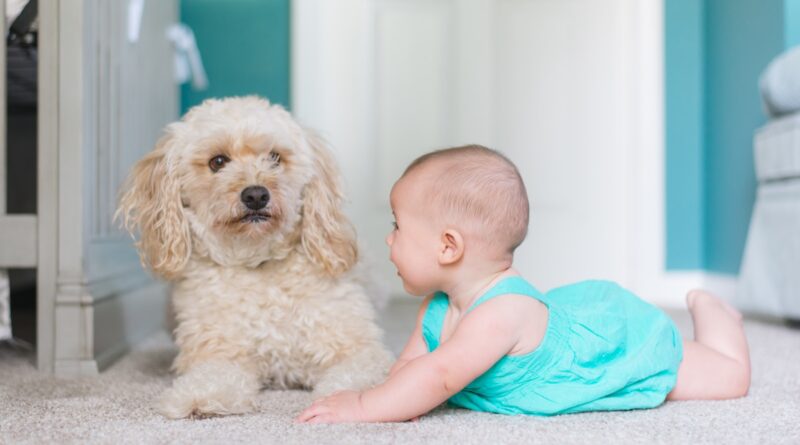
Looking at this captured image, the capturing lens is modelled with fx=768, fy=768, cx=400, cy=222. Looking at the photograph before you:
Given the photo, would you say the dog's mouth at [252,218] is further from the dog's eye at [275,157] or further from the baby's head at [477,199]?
the baby's head at [477,199]

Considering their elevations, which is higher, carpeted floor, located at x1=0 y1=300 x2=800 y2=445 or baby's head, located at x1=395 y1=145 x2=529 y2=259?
baby's head, located at x1=395 y1=145 x2=529 y2=259

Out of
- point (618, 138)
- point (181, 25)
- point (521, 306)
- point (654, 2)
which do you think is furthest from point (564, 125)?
point (521, 306)

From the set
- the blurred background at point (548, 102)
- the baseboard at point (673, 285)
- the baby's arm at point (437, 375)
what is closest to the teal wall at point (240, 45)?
the blurred background at point (548, 102)

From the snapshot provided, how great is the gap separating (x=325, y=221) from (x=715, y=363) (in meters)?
0.76

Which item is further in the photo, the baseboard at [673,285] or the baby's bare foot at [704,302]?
the baseboard at [673,285]

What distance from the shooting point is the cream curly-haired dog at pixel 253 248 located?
1433 millimetres

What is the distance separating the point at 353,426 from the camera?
107 cm

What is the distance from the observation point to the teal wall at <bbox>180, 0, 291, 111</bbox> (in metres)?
3.11

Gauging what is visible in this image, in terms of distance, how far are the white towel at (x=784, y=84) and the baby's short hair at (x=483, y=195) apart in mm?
1386

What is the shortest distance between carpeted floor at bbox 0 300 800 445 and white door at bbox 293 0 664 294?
191cm

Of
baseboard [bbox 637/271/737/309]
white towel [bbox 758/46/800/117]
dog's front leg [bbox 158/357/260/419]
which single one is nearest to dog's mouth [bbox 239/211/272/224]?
dog's front leg [bbox 158/357/260/419]

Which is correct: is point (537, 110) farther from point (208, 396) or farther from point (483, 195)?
point (208, 396)

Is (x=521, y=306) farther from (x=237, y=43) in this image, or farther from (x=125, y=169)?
(x=237, y=43)

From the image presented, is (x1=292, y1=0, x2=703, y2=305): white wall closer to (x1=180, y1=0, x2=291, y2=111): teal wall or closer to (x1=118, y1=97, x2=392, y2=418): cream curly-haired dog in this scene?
(x1=180, y1=0, x2=291, y2=111): teal wall
